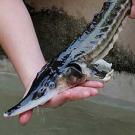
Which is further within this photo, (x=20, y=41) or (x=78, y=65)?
(x=20, y=41)

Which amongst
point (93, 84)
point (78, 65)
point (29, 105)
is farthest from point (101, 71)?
point (29, 105)

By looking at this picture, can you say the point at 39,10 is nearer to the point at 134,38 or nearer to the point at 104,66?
the point at 134,38

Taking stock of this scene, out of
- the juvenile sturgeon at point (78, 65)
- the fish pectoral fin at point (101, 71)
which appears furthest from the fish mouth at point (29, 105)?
the fish pectoral fin at point (101, 71)

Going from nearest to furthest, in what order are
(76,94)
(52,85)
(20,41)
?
(76,94) → (52,85) → (20,41)

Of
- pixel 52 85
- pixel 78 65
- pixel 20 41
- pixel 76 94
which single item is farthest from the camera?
pixel 20 41

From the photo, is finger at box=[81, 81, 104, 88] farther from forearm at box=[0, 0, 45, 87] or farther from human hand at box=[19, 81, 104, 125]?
forearm at box=[0, 0, 45, 87]

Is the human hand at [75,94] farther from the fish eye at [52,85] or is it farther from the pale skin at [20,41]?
the pale skin at [20,41]

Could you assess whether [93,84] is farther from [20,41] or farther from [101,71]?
[20,41]

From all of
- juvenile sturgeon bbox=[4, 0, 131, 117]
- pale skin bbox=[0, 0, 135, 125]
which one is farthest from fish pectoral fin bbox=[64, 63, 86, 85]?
pale skin bbox=[0, 0, 135, 125]
